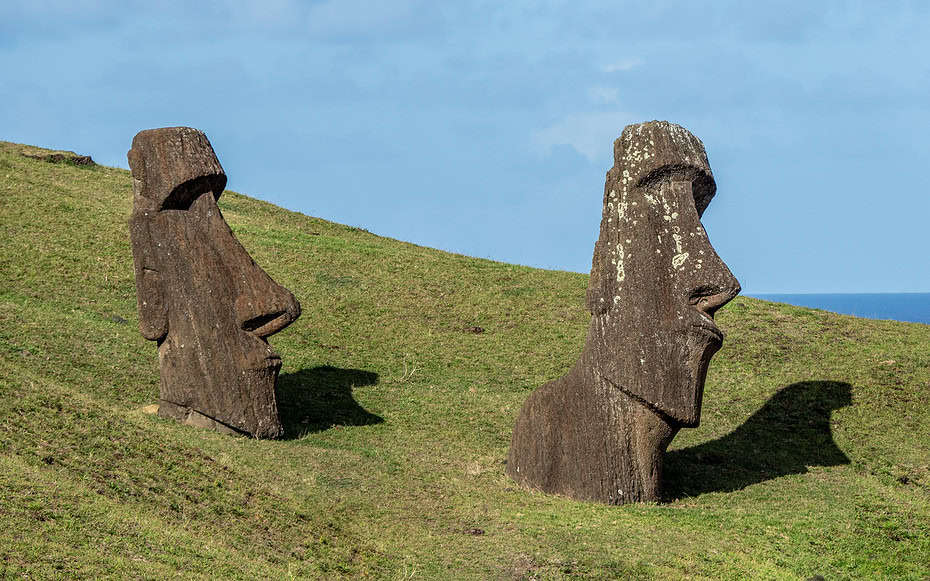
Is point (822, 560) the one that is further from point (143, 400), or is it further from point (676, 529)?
point (143, 400)

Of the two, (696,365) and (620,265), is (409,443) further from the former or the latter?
(696,365)

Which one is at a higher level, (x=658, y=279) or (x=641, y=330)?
(x=658, y=279)

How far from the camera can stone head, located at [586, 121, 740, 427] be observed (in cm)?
1437

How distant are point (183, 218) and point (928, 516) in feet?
42.2

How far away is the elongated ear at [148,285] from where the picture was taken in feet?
55.6

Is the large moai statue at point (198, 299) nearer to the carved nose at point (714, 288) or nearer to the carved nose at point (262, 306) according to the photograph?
the carved nose at point (262, 306)

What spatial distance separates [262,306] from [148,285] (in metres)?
2.07

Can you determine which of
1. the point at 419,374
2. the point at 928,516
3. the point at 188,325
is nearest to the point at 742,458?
the point at 928,516

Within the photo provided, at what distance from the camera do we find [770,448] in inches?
755

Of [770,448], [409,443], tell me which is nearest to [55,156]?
[409,443]

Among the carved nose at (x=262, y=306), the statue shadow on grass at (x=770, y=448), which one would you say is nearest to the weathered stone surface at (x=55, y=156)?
the carved nose at (x=262, y=306)

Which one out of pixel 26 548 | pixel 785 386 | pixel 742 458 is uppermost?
pixel 785 386

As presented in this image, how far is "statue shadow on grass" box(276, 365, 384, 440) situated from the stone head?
229 inches

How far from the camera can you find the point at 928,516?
14984 mm
